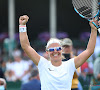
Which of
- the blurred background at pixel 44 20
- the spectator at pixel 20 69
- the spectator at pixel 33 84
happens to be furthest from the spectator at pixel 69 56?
the blurred background at pixel 44 20

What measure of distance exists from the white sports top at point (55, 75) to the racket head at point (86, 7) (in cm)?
66

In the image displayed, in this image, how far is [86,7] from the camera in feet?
14.2

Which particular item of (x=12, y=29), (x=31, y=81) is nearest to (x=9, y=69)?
(x=31, y=81)

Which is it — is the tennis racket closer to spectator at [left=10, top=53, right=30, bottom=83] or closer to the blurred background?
spectator at [left=10, top=53, right=30, bottom=83]

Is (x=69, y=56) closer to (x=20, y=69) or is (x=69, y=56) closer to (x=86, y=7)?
(x=86, y=7)

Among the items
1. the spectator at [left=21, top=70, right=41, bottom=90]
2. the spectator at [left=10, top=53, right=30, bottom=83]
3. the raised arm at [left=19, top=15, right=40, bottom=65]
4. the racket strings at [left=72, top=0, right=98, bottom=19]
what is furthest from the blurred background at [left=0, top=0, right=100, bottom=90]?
the raised arm at [left=19, top=15, right=40, bottom=65]

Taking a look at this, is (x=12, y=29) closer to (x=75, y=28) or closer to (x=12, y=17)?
(x=12, y=17)

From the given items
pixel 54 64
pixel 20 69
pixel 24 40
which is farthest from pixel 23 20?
pixel 20 69

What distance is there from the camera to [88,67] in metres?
10.9

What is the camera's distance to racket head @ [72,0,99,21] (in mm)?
4237

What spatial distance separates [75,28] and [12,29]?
4238 millimetres

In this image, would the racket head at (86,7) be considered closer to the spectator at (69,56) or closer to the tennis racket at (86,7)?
the tennis racket at (86,7)

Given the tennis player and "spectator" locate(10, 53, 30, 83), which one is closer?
the tennis player

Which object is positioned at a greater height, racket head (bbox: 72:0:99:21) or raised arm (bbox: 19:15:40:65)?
racket head (bbox: 72:0:99:21)
